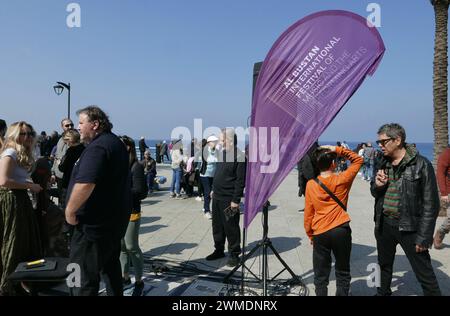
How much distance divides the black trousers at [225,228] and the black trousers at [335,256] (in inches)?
67.0

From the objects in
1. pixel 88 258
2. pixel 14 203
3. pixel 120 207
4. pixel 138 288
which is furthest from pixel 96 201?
pixel 138 288

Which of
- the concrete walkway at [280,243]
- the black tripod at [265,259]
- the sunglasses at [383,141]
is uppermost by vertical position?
the sunglasses at [383,141]

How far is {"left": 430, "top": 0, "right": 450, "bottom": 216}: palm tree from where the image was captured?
341 inches

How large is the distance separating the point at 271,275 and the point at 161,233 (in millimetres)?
2888

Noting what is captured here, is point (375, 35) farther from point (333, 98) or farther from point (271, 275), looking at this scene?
point (271, 275)

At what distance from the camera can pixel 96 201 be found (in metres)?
2.74

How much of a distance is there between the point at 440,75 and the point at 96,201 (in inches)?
369

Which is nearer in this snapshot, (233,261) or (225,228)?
(233,261)

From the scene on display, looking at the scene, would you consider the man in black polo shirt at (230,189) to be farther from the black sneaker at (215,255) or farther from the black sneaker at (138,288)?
the black sneaker at (138,288)

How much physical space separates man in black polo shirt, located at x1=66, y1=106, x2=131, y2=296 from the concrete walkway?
87.9 inches

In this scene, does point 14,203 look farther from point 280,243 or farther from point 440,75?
point 440,75

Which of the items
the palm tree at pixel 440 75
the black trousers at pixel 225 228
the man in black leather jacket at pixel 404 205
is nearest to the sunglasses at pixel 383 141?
the man in black leather jacket at pixel 404 205

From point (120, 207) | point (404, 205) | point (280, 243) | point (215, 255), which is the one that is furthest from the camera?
point (280, 243)

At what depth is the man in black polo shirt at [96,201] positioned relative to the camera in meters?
2.66
